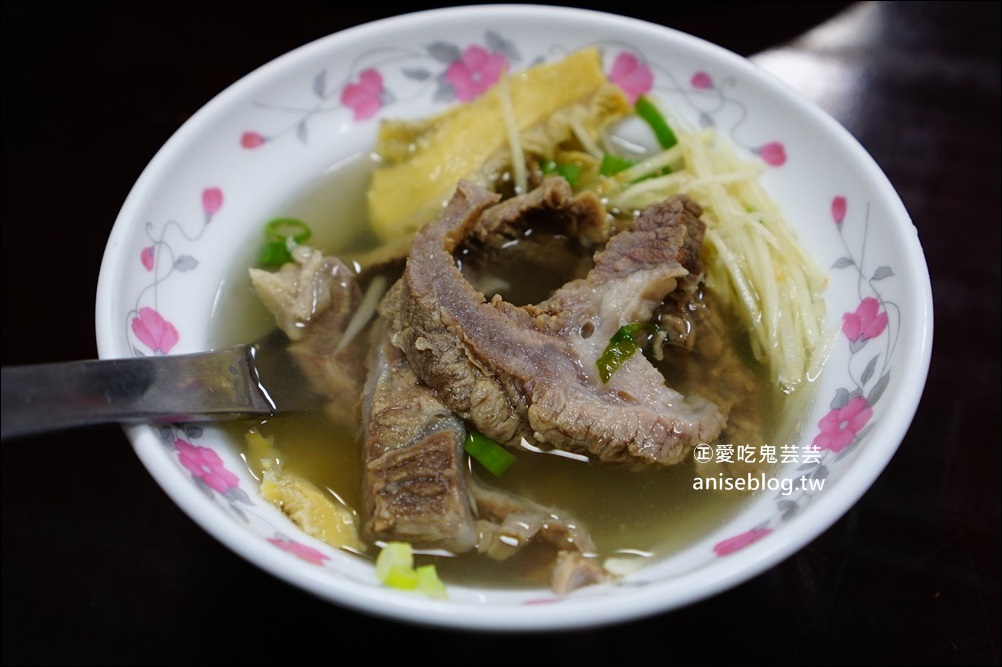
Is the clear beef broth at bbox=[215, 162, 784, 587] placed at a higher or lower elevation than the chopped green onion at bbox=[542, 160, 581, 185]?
lower

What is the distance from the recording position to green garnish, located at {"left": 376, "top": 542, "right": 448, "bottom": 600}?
1476 mm

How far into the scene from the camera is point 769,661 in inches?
73.0

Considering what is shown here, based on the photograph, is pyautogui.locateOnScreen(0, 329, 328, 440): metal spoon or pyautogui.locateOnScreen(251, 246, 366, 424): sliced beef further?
pyautogui.locateOnScreen(251, 246, 366, 424): sliced beef

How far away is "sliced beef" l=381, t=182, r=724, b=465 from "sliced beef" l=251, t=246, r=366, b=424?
0.22 m

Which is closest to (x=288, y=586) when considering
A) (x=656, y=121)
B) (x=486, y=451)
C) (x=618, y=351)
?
(x=486, y=451)

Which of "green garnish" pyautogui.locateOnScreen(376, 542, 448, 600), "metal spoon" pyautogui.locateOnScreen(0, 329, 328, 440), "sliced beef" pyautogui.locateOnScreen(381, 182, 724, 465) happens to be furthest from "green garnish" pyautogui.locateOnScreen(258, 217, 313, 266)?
"green garnish" pyautogui.locateOnScreen(376, 542, 448, 600)

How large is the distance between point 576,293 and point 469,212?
0.38 m

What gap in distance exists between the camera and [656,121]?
243cm

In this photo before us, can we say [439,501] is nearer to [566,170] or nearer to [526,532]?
[526,532]

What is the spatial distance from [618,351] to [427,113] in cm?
120

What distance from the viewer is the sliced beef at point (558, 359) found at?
1717 mm

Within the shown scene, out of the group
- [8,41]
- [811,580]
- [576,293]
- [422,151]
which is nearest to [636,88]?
[422,151]

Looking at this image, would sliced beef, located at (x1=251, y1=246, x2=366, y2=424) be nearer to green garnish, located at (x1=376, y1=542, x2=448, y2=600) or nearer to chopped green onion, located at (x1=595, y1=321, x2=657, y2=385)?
green garnish, located at (x1=376, y1=542, x2=448, y2=600)

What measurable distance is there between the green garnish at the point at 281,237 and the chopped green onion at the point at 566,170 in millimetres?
784
